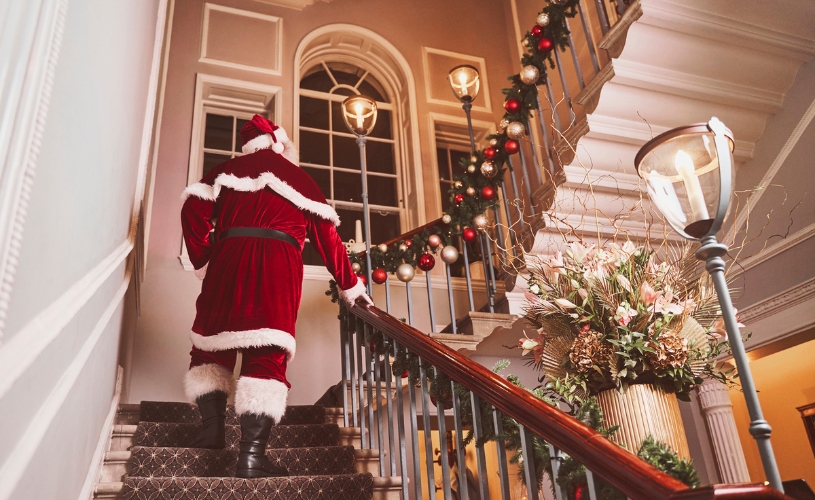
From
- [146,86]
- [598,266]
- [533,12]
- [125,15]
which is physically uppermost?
[533,12]

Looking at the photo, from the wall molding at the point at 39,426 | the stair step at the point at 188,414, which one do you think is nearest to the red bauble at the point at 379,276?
the stair step at the point at 188,414

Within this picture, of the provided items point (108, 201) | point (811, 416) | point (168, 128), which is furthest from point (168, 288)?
point (811, 416)

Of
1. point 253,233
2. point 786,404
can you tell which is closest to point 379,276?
point 253,233

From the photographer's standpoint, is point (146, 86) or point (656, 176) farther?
point (146, 86)

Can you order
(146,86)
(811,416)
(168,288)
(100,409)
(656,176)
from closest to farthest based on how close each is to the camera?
(656,176) < (100,409) < (146,86) < (168,288) < (811,416)

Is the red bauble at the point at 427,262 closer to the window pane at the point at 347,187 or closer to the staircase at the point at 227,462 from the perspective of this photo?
the staircase at the point at 227,462

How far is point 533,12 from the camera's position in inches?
263

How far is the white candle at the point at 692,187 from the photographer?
1.61m

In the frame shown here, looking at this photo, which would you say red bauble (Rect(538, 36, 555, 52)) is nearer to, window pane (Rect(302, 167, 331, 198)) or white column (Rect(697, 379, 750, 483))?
white column (Rect(697, 379, 750, 483))

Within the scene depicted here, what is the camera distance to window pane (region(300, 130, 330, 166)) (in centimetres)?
630

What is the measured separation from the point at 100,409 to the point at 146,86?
A: 1.59 m

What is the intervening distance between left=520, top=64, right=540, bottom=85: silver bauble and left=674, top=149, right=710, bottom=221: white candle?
7.87ft

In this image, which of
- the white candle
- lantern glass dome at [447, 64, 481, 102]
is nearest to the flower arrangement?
the white candle

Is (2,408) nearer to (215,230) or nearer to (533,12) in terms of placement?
(215,230)
